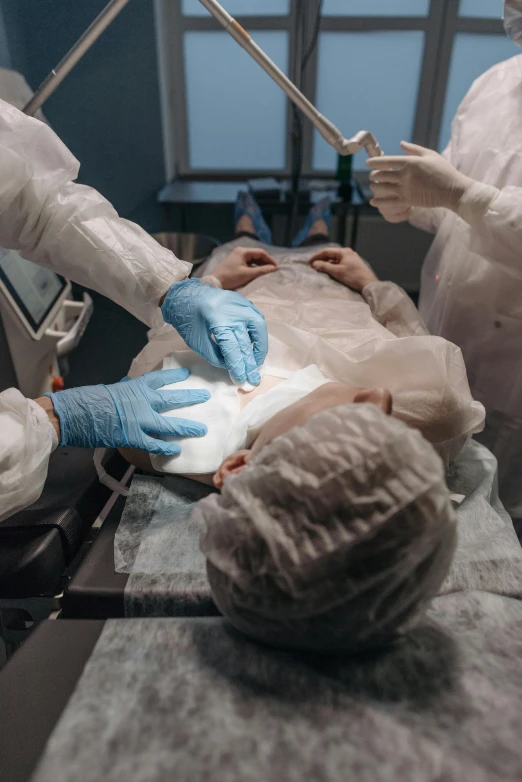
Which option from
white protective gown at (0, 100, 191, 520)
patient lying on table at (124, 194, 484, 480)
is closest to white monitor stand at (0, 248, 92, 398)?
white protective gown at (0, 100, 191, 520)

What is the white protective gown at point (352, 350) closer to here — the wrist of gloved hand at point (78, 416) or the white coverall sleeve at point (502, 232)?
the wrist of gloved hand at point (78, 416)

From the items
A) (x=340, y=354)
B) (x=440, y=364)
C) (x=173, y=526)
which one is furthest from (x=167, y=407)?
(x=440, y=364)

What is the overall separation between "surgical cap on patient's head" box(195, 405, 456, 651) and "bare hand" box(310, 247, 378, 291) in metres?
1.27

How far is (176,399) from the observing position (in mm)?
1101

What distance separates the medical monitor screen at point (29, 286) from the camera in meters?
1.41

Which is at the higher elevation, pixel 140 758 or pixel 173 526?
pixel 140 758

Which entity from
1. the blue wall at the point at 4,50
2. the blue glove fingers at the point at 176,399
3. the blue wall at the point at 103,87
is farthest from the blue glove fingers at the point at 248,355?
the blue wall at the point at 4,50

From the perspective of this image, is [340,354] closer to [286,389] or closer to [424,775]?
[286,389]

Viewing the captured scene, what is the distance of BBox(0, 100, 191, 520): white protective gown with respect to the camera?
3.81 ft

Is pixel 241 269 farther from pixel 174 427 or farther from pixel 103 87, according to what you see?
pixel 174 427

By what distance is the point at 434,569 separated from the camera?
0.57 meters

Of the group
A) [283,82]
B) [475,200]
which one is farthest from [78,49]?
[475,200]

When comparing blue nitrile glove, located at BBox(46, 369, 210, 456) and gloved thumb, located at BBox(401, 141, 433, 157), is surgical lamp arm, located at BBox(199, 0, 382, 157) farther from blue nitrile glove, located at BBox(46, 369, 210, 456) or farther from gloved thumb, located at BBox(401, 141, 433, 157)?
blue nitrile glove, located at BBox(46, 369, 210, 456)

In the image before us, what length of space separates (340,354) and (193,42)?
263 centimetres
